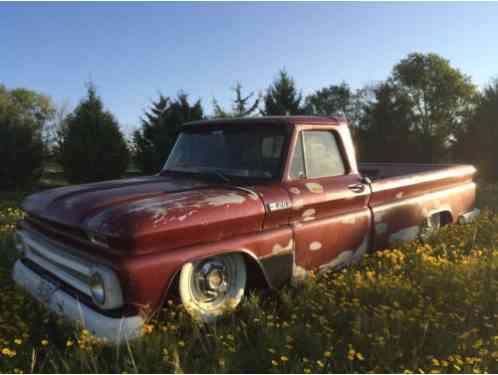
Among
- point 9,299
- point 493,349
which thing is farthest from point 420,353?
point 9,299

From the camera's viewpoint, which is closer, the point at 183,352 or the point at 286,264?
the point at 183,352

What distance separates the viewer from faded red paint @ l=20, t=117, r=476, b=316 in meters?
2.41

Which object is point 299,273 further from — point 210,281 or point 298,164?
point 298,164

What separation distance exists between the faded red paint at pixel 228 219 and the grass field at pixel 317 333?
27 centimetres

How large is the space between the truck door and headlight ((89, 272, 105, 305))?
5.21ft

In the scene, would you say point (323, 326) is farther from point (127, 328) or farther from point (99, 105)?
point (99, 105)

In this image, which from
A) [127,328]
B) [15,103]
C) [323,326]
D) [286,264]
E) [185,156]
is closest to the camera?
[127,328]

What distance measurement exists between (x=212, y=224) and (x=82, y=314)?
1053mm

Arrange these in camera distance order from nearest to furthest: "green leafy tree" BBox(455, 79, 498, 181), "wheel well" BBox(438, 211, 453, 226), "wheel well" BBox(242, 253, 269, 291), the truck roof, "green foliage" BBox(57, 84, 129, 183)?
"wheel well" BBox(242, 253, 269, 291) → the truck roof → "wheel well" BBox(438, 211, 453, 226) → "green foliage" BBox(57, 84, 129, 183) → "green leafy tree" BBox(455, 79, 498, 181)

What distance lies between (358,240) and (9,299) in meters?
3.27

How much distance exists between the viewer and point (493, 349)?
2564mm

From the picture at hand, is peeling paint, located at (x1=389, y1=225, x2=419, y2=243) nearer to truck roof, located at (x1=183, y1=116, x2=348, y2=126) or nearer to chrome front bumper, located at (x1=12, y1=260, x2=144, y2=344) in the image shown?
truck roof, located at (x1=183, y1=116, x2=348, y2=126)

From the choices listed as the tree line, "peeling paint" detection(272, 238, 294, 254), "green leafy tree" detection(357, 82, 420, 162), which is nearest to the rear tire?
"peeling paint" detection(272, 238, 294, 254)

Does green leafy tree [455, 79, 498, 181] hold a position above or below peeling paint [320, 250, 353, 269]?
above
